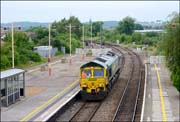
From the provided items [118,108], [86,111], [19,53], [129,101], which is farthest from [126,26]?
[86,111]

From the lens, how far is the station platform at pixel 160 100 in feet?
74.9

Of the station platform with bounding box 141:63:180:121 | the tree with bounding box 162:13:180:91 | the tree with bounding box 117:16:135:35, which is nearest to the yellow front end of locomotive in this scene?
the station platform with bounding box 141:63:180:121

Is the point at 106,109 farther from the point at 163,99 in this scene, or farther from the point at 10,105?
the point at 10,105

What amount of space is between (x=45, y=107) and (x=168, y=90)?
10864mm

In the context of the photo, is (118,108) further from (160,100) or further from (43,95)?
(43,95)

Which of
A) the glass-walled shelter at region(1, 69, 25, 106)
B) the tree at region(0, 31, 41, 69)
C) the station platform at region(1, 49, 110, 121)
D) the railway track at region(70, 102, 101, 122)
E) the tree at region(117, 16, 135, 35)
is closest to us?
the station platform at region(1, 49, 110, 121)

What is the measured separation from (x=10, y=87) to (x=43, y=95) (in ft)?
14.7

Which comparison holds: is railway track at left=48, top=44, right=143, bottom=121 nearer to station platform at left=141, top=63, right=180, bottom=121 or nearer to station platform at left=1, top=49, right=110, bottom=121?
station platform at left=141, top=63, right=180, bottom=121

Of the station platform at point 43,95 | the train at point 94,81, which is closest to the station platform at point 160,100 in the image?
the train at point 94,81

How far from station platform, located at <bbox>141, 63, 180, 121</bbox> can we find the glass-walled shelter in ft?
25.1

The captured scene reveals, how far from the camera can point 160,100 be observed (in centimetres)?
2777

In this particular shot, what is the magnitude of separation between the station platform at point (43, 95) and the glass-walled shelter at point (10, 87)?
1.25 ft

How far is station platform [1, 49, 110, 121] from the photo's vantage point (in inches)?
896

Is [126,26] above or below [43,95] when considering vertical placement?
above
